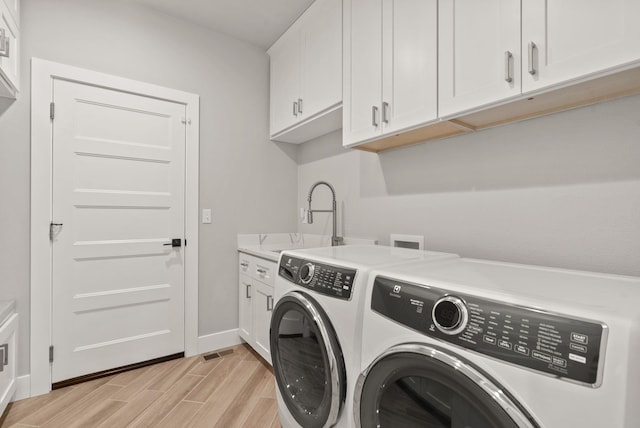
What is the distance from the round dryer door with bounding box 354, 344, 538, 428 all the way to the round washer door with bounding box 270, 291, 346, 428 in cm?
14

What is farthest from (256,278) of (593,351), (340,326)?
(593,351)

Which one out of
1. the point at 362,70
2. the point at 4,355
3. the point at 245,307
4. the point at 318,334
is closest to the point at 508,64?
the point at 362,70

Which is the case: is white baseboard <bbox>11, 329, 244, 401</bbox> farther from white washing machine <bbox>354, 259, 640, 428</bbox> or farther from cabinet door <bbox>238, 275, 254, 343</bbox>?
white washing machine <bbox>354, 259, 640, 428</bbox>

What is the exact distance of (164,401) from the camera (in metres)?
1.87

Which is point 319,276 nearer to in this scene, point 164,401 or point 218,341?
point 164,401

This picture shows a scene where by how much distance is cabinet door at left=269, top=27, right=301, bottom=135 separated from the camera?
96.0 inches

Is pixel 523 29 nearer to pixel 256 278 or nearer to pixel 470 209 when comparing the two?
pixel 470 209

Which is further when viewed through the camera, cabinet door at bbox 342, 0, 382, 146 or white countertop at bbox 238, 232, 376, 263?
white countertop at bbox 238, 232, 376, 263

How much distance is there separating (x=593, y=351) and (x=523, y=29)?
1082mm

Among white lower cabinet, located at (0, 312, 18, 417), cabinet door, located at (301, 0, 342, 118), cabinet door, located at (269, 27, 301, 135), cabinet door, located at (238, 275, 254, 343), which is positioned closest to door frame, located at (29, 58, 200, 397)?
white lower cabinet, located at (0, 312, 18, 417)

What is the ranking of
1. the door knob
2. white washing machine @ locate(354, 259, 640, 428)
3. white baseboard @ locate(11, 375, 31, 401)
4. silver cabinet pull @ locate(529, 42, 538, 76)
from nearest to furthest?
white washing machine @ locate(354, 259, 640, 428), silver cabinet pull @ locate(529, 42, 538, 76), white baseboard @ locate(11, 375, 31, 401), the door knob

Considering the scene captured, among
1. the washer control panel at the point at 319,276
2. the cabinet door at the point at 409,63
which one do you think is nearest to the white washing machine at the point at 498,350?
the washer control panel at the point at 319,276

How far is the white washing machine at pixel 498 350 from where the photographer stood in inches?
21.9

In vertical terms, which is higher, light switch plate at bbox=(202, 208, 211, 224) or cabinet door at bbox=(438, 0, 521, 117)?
cabinet door at bbox=(438, 0, 521, 117)
